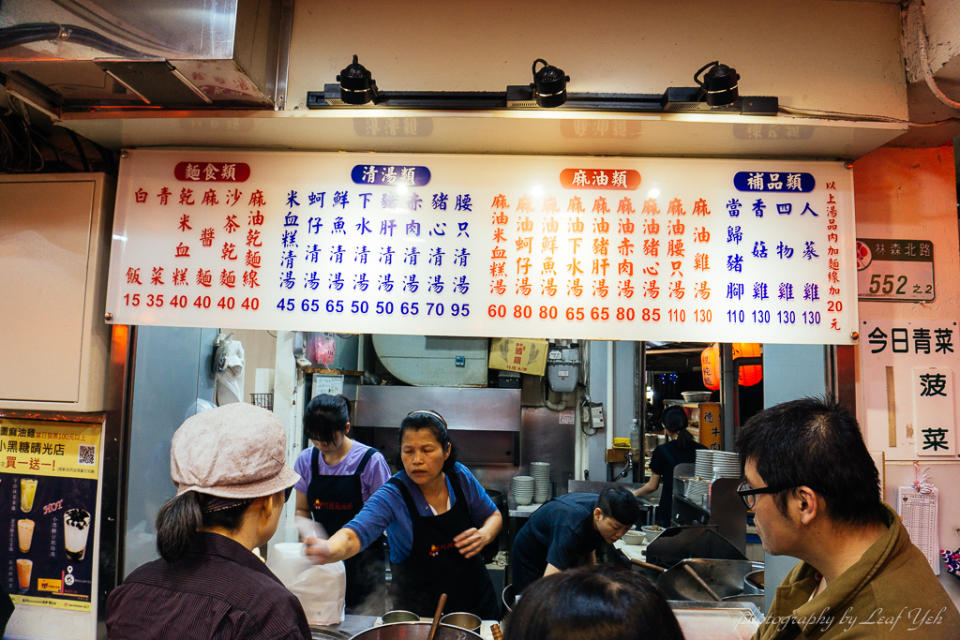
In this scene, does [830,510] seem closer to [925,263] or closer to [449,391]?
[925,263]

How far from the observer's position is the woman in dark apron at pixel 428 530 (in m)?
3.07

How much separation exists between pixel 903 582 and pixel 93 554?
3.18m

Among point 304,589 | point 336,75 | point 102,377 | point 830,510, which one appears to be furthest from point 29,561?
point 830,510

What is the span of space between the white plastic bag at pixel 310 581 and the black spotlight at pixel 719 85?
257 centimetres

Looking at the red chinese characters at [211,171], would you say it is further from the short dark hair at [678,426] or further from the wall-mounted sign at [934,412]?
the short dark hair at [678,426]

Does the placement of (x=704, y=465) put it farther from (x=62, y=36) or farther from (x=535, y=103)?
(x=62, y=36)

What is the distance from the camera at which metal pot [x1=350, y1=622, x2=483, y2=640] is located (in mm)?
2143

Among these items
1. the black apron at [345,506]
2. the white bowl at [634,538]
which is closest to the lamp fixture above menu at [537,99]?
the black apron at [345,506]

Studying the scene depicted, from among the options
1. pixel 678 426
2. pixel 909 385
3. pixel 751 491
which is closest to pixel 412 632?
pixel 751 491

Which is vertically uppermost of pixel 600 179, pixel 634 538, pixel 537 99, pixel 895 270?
pixel 537 99

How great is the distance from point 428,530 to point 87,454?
1750mm

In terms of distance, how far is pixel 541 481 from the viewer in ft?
22.5

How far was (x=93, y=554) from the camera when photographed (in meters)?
2.59

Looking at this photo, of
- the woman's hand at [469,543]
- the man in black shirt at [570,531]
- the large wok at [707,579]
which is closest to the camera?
the woman's hand at [469,543]
